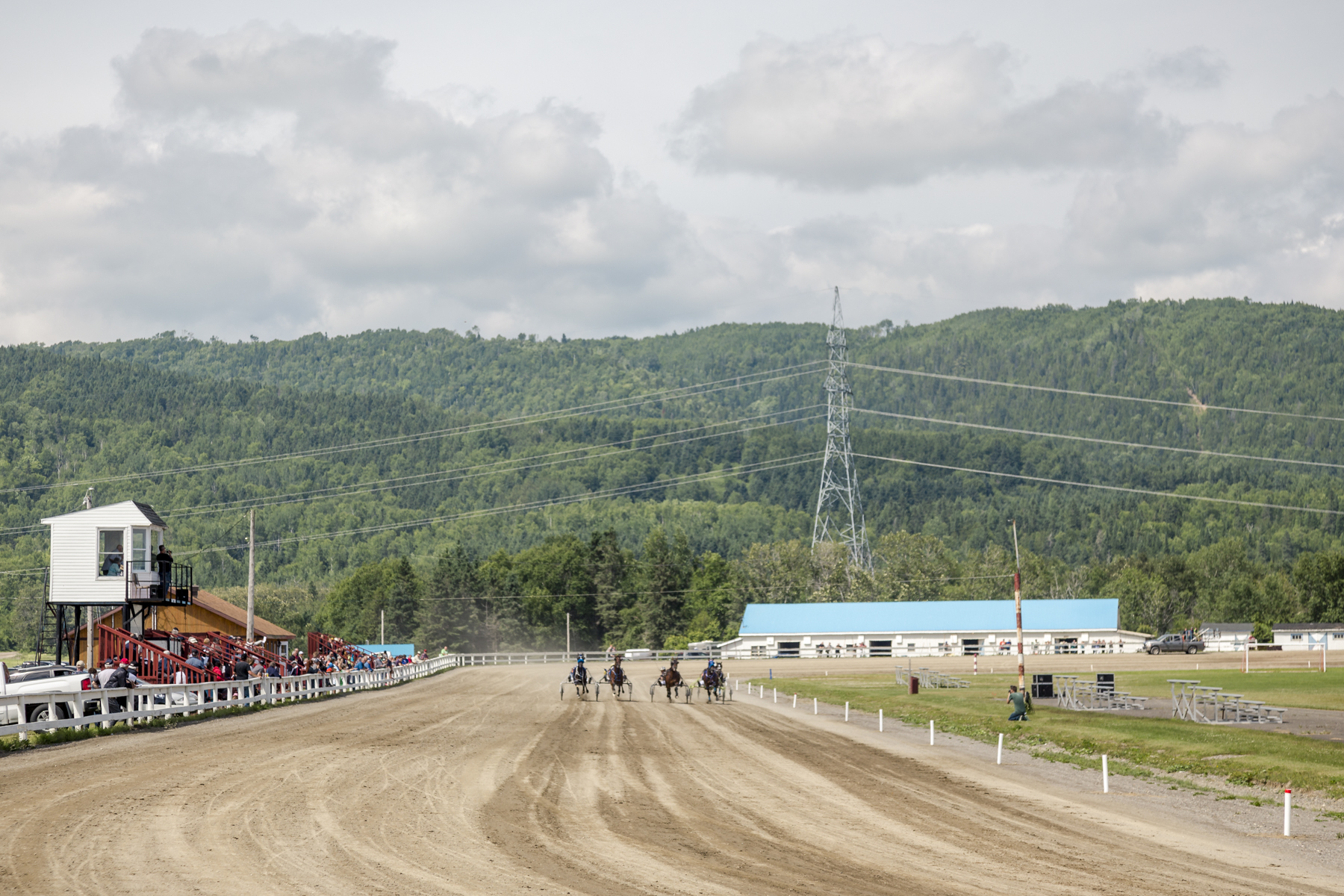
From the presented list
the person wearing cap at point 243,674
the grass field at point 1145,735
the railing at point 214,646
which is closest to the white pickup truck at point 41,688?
the person wearing cap at point 243,674

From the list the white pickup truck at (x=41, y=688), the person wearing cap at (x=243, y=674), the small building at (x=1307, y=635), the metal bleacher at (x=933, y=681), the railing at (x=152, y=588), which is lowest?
the small building at (x=1307, y=635)

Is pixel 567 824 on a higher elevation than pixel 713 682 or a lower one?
higher

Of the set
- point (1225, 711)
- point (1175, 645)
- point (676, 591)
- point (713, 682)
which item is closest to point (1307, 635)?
point (1175, 645)

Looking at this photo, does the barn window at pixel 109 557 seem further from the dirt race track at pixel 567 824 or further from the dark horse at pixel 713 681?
the dark horse at pixel 713 681

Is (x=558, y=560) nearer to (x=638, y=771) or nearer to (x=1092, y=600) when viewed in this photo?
(x=1092, y=600)

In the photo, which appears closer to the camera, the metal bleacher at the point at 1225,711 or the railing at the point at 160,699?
the railing at the point at 160,699

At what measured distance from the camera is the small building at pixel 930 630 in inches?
4407

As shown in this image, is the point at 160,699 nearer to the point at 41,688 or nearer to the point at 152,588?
the point at 41,688

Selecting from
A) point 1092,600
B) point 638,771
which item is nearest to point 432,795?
point 638,771

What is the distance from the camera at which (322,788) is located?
19922 mm

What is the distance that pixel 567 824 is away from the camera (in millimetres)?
16984

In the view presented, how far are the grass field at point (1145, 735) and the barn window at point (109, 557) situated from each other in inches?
1140

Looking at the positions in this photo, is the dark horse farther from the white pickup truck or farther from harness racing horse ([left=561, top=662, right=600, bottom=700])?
the white pickup truck

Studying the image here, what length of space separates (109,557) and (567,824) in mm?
39000
